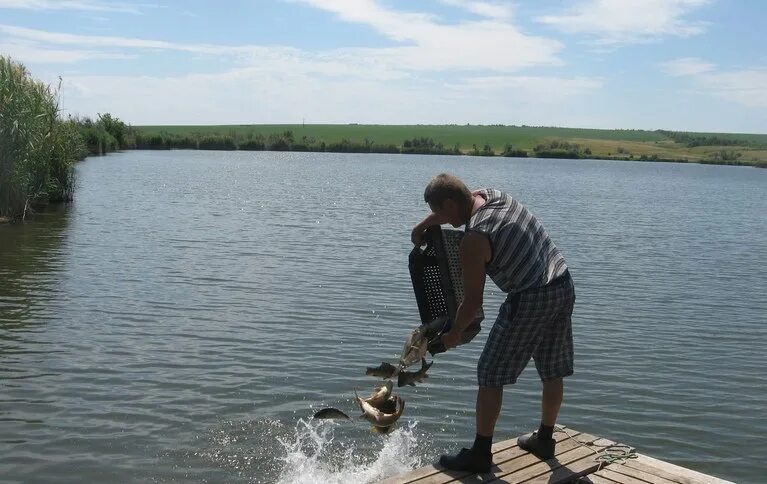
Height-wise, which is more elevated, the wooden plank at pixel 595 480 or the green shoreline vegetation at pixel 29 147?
the green shoreline vegetation at pixel 29 147

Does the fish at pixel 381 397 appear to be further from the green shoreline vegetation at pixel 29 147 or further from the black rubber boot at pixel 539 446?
the green shoreline vegetation at pixel 29 147

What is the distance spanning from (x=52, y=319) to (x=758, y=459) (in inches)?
364

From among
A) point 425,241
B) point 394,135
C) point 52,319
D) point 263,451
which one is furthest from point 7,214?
point 394,135

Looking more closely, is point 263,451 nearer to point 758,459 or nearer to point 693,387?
point 758,459

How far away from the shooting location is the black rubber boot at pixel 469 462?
17.9 feet

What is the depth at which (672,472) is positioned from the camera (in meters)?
5.65

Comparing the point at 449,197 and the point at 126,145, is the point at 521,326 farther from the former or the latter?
the point at 126,145

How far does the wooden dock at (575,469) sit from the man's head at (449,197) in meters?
1.70

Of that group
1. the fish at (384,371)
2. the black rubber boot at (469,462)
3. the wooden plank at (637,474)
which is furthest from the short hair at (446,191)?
the wooden plank at (637,474)

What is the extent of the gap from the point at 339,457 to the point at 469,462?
2.20 meters

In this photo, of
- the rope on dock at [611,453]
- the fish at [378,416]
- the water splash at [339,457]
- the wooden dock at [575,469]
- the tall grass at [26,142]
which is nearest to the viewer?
the wooden dock at [575,469]

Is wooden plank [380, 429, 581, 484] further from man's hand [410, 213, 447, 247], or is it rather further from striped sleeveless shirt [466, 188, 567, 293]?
man's hand [410, 213, 447, 247]

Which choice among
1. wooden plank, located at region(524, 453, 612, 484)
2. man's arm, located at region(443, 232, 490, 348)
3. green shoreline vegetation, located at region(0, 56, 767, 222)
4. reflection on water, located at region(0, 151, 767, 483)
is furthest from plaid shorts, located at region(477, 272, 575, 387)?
green shoreline vegetation, located at region(0, 56, 767, 222)

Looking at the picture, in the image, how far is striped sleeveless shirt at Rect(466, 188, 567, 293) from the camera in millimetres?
5188
